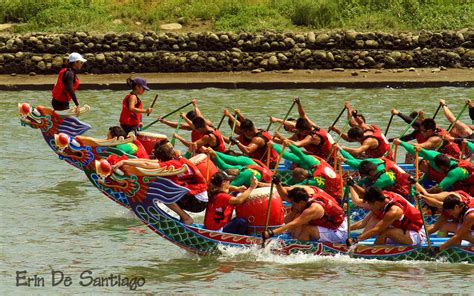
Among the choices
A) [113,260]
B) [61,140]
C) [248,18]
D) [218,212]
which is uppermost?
[248,18]

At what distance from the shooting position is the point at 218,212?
13523 mm

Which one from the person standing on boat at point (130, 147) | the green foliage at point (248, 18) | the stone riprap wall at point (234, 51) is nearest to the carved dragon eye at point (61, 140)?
the person standing on boat at point (130, 147)

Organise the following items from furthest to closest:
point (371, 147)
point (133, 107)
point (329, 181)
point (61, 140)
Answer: point (133, 107) → point (371, 147) → point (61, 140) → point (329, 181)

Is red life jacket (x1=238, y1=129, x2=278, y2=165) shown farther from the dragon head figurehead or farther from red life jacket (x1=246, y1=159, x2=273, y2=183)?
the dragon head figurehead

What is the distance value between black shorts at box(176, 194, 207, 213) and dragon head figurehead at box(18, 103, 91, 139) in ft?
12.1

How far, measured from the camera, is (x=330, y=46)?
28.3 metres

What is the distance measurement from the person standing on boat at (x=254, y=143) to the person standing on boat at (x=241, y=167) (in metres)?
1.05

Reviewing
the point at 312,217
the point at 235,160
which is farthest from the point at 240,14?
the point at 312,217

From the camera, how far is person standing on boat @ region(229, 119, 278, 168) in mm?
16391

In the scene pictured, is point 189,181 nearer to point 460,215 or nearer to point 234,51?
point 460,215

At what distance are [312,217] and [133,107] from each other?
5.15 m

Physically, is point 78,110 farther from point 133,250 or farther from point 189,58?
point 189,58

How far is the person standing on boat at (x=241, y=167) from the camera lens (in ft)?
47.6

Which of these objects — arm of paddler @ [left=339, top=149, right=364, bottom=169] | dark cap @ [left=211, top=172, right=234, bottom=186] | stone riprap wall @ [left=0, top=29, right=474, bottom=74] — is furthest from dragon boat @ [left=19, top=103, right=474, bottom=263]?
stone riprap wall @ [left=0, top=29, right=474, bottom=74]
